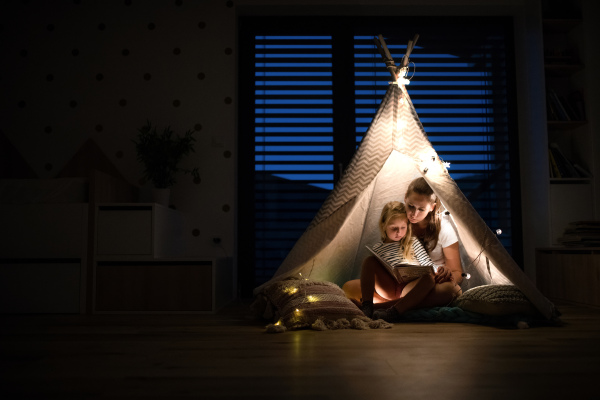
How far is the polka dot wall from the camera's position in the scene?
391cm

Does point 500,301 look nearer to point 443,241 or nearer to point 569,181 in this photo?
point 443,241

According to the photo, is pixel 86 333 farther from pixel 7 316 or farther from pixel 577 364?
pixel 577 364

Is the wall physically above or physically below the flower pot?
above

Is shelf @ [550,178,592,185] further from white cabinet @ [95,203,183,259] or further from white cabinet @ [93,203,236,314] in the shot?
white cabinet @ [95,203,183,259]

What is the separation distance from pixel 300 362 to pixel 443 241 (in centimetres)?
150

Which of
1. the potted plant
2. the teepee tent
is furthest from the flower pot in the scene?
the teepee tent

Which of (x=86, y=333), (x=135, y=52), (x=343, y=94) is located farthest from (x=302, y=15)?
(x=86, y=333)

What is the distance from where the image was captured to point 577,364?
151cm

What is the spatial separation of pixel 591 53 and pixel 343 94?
185cm

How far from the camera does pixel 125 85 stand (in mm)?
3980

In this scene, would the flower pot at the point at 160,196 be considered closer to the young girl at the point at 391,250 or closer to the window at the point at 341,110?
the window at the point at 341,110

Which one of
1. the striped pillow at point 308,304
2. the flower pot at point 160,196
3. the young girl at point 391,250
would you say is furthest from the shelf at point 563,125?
the flower pot at point 160,196

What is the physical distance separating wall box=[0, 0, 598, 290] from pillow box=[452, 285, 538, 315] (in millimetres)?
1667

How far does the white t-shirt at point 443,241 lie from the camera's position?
9.25 feet
